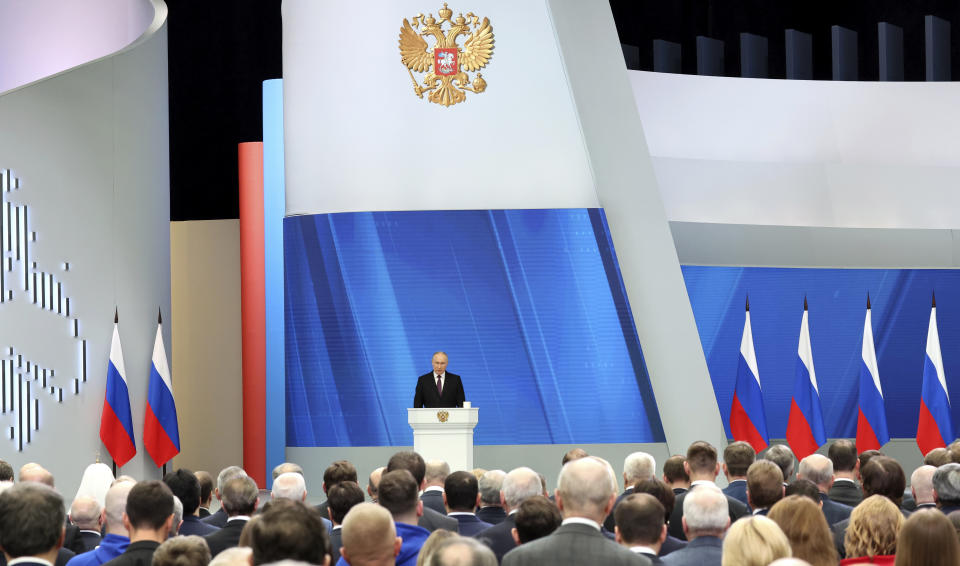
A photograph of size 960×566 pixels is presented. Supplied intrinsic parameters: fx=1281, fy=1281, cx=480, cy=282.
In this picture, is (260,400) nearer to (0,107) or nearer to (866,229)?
(0,107)

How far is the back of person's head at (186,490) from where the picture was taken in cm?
530


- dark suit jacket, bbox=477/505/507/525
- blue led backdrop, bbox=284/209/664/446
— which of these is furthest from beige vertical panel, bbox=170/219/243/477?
dark suit jacket, bbox=477/505/507/525

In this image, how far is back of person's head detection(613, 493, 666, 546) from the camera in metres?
3.73

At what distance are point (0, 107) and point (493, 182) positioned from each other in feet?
15.5

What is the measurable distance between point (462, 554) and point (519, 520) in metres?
1.45

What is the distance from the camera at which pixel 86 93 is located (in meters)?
11.4

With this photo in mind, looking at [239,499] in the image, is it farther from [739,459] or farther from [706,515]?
[739,459]

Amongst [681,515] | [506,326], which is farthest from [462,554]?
[506,326]

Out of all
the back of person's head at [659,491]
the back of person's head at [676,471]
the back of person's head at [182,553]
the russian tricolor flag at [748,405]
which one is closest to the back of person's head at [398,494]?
the back of person's head at [182,553]

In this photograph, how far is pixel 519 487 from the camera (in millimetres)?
5035

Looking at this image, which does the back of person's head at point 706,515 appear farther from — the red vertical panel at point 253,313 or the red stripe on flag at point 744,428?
the red vertical panel at point 253,313

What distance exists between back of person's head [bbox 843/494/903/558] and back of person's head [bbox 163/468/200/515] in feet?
9.09

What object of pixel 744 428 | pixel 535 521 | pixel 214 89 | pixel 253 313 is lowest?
pixel 744 428

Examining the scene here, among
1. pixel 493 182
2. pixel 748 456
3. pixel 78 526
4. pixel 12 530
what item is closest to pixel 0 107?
pixel 493 182
